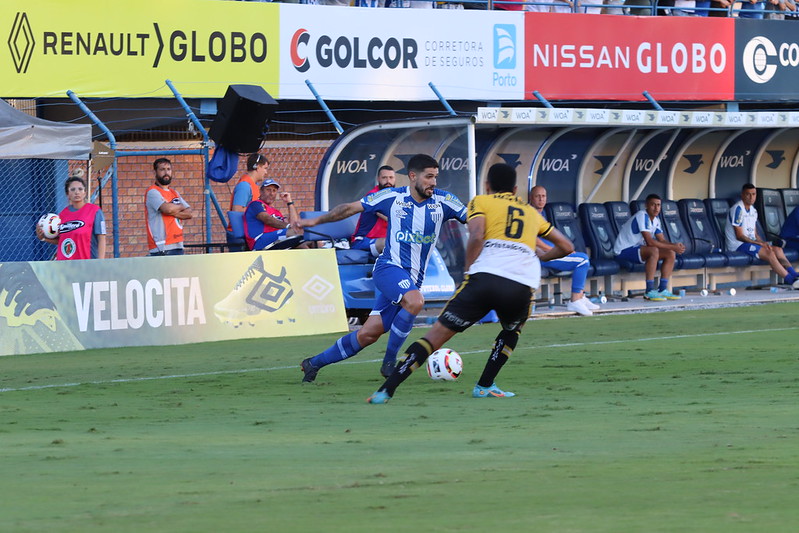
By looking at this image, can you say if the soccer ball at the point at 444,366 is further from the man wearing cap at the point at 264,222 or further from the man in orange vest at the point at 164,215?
the man in orange vest at the point at 164,215

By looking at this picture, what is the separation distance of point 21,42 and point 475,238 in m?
9.44

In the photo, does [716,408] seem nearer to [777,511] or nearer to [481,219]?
[481,219]

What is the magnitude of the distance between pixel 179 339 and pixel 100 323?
2.95 feet

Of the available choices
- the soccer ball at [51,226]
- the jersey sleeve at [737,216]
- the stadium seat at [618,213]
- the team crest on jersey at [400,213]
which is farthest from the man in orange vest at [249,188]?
the jersey sleeve at [737,216]

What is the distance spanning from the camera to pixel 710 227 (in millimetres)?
23297

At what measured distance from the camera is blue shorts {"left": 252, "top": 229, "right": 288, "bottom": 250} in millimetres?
16625

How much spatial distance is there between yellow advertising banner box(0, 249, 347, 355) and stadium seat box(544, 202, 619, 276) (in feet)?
17.6

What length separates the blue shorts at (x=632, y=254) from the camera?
20891 mm

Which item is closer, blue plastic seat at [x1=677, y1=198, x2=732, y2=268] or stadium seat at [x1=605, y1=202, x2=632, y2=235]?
stadium seat at [x1=605, y1=202, x2=632, y2=235]

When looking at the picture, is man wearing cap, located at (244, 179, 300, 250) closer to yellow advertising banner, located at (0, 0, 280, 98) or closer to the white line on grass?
yellow advertising banner, located at (0, 0, 280, 98)

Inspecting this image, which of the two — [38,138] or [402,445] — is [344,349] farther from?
[38,138]

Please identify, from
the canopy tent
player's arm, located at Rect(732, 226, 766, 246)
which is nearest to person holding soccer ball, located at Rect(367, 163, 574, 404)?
the canopy tent

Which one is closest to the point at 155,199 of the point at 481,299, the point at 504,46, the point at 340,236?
the point at 340,236

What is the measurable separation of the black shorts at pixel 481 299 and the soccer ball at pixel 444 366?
1.43 metres
